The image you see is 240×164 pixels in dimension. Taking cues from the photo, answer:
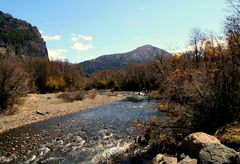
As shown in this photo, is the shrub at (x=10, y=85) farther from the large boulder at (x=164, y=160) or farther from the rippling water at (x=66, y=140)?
the large boulder at (x=164, y=160)

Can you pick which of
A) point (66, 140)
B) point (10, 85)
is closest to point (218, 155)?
point (66, 140)

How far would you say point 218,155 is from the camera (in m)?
11.5

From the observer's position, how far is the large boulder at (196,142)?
1352 centimetres

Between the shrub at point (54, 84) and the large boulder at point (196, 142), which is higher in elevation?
the shrub at point (54, 84)

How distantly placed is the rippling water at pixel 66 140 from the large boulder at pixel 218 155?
856 centimetres

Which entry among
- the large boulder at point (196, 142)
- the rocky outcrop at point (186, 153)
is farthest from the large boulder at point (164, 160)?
the large boulder at point (196, 142)

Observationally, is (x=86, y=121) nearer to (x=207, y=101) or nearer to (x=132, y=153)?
(x=132, y=153)

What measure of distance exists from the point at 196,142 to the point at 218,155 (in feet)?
7.55

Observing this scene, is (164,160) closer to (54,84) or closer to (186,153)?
(186,153)

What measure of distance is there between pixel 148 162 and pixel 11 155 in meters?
9.47

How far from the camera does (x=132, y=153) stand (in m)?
19.0

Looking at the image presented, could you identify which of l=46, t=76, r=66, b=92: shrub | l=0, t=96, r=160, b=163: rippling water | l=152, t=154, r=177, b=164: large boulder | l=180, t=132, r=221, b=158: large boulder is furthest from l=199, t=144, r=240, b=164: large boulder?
l=46, t=76, r=66, b=92: shrub

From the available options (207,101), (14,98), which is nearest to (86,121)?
(14,98)

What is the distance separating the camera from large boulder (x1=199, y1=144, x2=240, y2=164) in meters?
11.3
